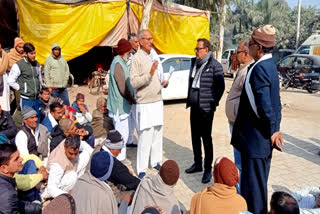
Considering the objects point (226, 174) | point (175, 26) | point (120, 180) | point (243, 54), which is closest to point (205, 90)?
point (243, 54)

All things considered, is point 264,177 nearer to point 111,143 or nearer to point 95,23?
point 111,143

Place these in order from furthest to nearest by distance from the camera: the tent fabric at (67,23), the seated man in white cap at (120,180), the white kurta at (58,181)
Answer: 1. the tent fabric at (67,23)
2. the white kurta at (58,181)
3. the seated man in white cap at (120,180)

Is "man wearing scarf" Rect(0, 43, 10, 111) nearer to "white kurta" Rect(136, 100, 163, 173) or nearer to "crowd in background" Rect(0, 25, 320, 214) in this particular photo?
"crowd in background" Rect(0, 25, 320, 214)

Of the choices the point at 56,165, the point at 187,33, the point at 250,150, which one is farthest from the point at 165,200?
the point at 187,33

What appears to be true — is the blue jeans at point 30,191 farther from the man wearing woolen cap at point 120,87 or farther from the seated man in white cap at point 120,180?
the man wearing woolen cap at point 120,87

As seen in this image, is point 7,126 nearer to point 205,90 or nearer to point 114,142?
point 114,142

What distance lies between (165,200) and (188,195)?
1470 mm

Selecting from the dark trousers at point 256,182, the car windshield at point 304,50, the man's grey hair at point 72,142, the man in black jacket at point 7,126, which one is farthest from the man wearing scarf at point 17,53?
the car windshield at point 304,50

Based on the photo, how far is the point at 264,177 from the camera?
103 inches

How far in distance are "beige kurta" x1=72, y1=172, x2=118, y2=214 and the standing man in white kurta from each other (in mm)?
1586

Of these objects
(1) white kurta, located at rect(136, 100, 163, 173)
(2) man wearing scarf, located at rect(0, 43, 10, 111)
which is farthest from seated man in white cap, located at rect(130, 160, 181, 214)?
(2) man wearing scarf, located at rect(0, 43, 10, 111)

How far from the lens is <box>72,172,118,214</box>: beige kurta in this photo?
2.20 metres

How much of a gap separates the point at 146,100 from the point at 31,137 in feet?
4.77

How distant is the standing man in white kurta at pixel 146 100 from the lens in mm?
3691
